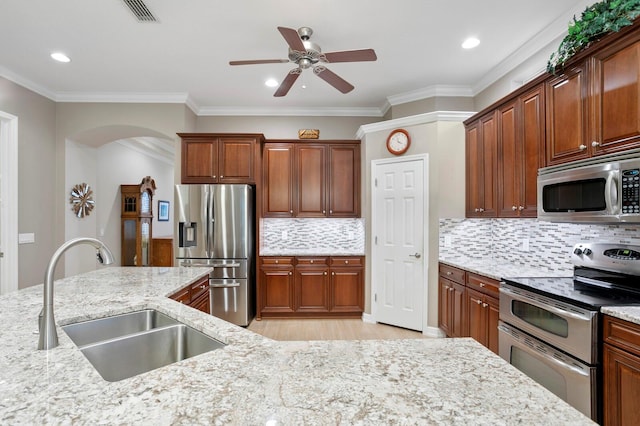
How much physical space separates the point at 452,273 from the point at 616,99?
1900 millimetres

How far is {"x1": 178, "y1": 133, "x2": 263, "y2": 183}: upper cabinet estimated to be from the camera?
4137 mm

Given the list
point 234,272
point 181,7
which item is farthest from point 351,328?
point 181,7

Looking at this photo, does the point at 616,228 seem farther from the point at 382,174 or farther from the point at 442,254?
the point at 382,174

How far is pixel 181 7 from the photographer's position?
8.00ft

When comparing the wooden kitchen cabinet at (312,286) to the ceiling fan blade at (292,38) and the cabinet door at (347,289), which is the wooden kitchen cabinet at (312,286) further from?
the ceiling fan blade at (292,38)

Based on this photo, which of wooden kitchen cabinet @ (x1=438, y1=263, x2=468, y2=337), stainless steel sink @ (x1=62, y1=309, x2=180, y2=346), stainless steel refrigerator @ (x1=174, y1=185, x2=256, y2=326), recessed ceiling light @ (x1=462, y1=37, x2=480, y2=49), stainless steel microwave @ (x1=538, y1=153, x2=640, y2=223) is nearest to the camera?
stainless steel sink @ (x1=62, y1=309, x2=180, y2=346)

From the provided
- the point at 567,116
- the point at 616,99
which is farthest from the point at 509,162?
the point at 616,99

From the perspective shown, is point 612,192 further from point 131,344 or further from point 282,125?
point 282,125

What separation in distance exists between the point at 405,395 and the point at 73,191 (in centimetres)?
512

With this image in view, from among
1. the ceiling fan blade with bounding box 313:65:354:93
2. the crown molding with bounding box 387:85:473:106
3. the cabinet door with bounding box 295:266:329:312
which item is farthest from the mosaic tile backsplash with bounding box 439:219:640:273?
the ceiling fan blade with bounding box 313:65:354:93

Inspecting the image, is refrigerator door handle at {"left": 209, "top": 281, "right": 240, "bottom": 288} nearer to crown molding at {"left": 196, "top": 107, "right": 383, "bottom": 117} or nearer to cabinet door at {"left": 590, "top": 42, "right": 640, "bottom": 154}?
crown molding at {"left": 196, "top": 107, "right": 383, "bottom": 117}

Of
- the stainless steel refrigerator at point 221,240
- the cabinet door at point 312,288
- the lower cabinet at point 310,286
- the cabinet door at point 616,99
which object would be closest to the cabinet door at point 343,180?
the lower cabinet at point 310,286

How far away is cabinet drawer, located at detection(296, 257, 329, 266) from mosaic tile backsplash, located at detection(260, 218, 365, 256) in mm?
483

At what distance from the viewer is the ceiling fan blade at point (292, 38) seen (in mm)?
2123
